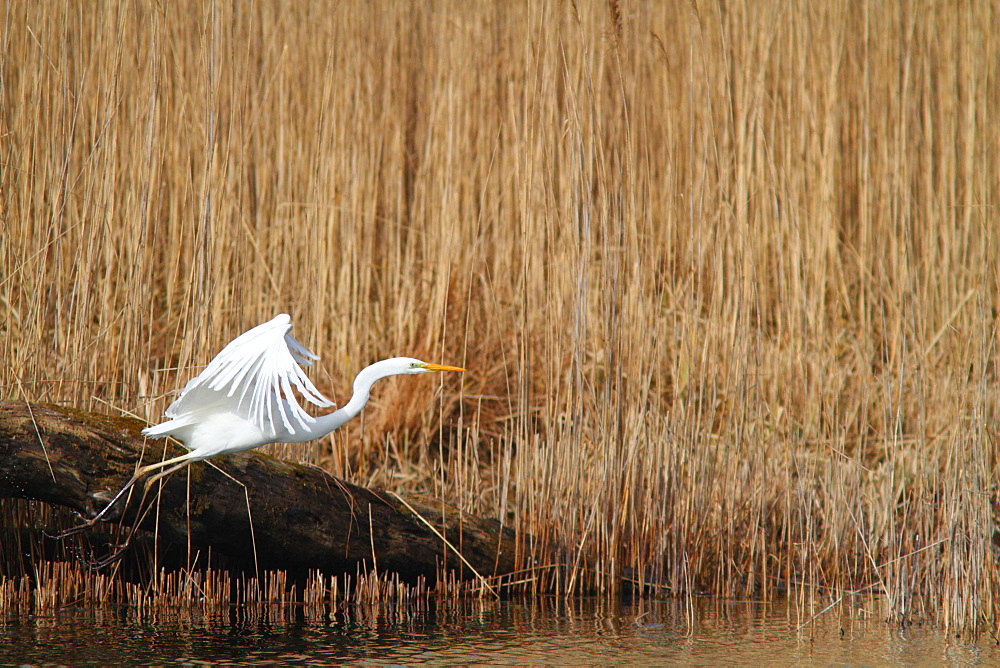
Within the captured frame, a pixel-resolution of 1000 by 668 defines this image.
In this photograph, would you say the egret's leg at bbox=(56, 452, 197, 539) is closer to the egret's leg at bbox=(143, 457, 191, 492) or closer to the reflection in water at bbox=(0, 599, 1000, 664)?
the egret's leg at bbox=(143, 457, 191, 492)

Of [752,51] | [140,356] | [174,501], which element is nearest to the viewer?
[174,501]

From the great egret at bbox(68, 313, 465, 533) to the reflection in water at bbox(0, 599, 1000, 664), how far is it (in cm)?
39

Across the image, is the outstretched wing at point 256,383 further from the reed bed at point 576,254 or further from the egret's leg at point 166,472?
the reed bed at point 576,254

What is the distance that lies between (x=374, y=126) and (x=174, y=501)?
2.37 m

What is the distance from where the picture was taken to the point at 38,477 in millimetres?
3178

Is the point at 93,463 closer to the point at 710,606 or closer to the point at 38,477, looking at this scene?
the point at 38,477

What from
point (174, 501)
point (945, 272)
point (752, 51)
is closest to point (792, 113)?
point (752, 51)

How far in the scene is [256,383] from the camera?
3.08 metres

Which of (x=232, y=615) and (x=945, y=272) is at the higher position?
(x=945, y=272)

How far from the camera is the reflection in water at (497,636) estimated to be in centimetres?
294

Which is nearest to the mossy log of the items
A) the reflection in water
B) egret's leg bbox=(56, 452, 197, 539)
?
egret's leg bbox=(56, 452, 197, 539)

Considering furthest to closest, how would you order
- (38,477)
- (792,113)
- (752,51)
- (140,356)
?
(792,113), (752,51), (140,356), (38,477)

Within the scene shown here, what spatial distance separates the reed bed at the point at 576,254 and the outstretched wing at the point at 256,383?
1.54 ft

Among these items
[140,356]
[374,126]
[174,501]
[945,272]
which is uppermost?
[374,126]
